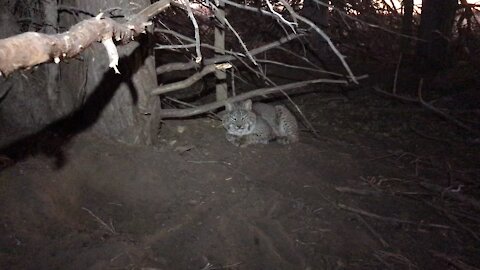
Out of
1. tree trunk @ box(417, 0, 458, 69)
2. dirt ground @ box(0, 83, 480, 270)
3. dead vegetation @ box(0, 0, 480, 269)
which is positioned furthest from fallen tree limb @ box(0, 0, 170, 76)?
tree trunk @ box(417, 0, 458, 69)

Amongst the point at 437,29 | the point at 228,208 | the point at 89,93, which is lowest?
the point at 228,208

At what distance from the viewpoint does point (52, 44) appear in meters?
1.96

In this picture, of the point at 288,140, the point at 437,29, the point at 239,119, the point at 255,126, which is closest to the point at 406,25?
the point at 437,29

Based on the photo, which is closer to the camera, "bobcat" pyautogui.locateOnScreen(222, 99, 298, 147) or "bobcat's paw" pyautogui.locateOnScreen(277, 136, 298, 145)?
"bobcat" pyautogui.locateOnScreen(222, 99, 298, 147)

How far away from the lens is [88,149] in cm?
426

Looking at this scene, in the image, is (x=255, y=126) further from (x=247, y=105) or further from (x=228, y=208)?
(x=228, y=208)

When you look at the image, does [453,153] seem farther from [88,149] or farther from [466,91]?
[88,149]

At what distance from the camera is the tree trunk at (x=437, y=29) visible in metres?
9.11

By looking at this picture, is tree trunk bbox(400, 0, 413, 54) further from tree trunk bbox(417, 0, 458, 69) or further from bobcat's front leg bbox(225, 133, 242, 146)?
bobcat's front leg bbox(225, 133, 242, 146)

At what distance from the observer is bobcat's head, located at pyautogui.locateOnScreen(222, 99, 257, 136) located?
240 inches

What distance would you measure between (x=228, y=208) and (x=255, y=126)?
232 centimetres

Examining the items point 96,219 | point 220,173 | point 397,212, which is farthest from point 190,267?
point 397,212

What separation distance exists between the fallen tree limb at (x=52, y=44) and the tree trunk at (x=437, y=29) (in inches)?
327

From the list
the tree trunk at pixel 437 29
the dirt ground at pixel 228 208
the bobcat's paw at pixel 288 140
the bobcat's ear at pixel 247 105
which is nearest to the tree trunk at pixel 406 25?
the tree trunk at pixel 437 29
